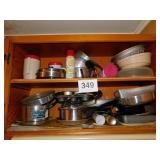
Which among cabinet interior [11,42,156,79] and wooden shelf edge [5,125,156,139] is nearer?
wooden shelf edge [5,125,156,139]

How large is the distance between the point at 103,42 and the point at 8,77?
0.55 meters

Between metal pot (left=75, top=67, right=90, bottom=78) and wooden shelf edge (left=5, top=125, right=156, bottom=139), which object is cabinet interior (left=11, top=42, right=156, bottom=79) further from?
wooden shelf edge (left=5, top=125, right=156, bottom=139)

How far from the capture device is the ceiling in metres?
1.16

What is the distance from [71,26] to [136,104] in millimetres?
690

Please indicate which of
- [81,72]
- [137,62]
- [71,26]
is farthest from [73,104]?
[71,26]

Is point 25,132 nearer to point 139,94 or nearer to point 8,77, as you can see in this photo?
point 8,77

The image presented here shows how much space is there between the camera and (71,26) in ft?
4.04

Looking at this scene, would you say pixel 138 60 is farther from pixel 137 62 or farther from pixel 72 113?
pixel 72 113

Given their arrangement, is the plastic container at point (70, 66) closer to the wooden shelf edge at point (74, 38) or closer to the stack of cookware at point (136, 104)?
the wooden shelf edge at point (74, 38)

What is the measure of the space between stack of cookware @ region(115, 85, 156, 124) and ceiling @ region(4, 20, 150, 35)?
49 centimetres

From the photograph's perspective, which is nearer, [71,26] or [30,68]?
[30,68]

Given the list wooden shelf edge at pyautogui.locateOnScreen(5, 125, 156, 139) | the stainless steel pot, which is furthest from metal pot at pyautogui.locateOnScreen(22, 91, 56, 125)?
wooden shelf edge at pyautogui.locateOnScreen(5, 125, 156, 139)

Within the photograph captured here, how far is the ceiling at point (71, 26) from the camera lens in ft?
3.81
